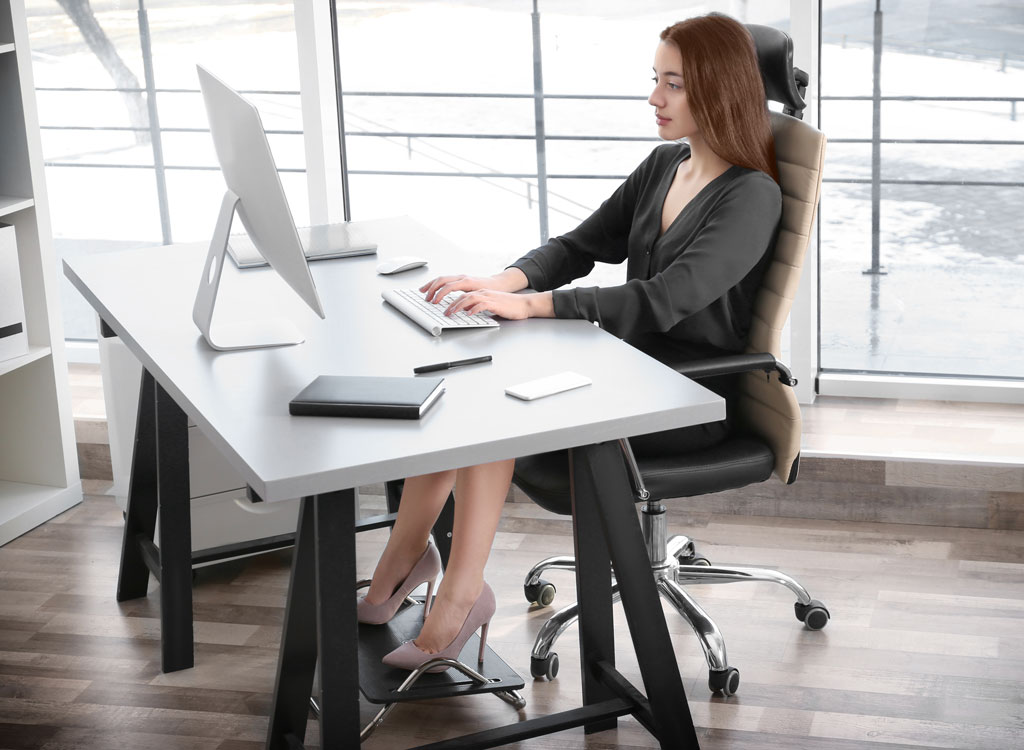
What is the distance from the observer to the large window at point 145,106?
153 inches

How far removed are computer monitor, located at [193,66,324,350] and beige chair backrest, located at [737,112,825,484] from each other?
0.85 m

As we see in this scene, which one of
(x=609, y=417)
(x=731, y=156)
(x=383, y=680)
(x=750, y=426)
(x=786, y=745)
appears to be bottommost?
(x=786, y=745)

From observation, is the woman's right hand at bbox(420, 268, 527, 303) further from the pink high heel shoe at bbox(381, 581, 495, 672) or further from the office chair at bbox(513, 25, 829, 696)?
the pink high heel shoe at bbox(381, 581, 495, 672)

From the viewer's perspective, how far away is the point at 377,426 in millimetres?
1858

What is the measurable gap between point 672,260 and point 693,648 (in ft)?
2.72

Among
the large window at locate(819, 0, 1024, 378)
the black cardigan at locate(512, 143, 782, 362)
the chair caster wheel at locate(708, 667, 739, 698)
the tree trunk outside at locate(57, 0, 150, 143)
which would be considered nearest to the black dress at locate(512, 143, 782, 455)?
the black cardigan at locate(512, 143, 782, 362)

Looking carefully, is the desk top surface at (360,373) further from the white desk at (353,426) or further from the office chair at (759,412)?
the office chair at (759,412)

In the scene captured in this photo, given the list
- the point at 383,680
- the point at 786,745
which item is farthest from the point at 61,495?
the point at 786,745

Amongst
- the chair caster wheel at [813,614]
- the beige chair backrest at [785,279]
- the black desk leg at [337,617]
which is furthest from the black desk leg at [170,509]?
the chair caster wheel at [813,614]

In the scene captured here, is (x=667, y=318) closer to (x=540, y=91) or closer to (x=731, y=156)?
(x=731, y=156)

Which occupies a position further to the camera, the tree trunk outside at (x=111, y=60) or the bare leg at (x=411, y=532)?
the tree trunk outside at (x=111, y=60)

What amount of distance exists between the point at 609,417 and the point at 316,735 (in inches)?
38.7

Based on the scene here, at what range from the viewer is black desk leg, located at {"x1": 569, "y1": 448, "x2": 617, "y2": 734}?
7.09 feet

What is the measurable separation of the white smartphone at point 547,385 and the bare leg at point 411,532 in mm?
538
